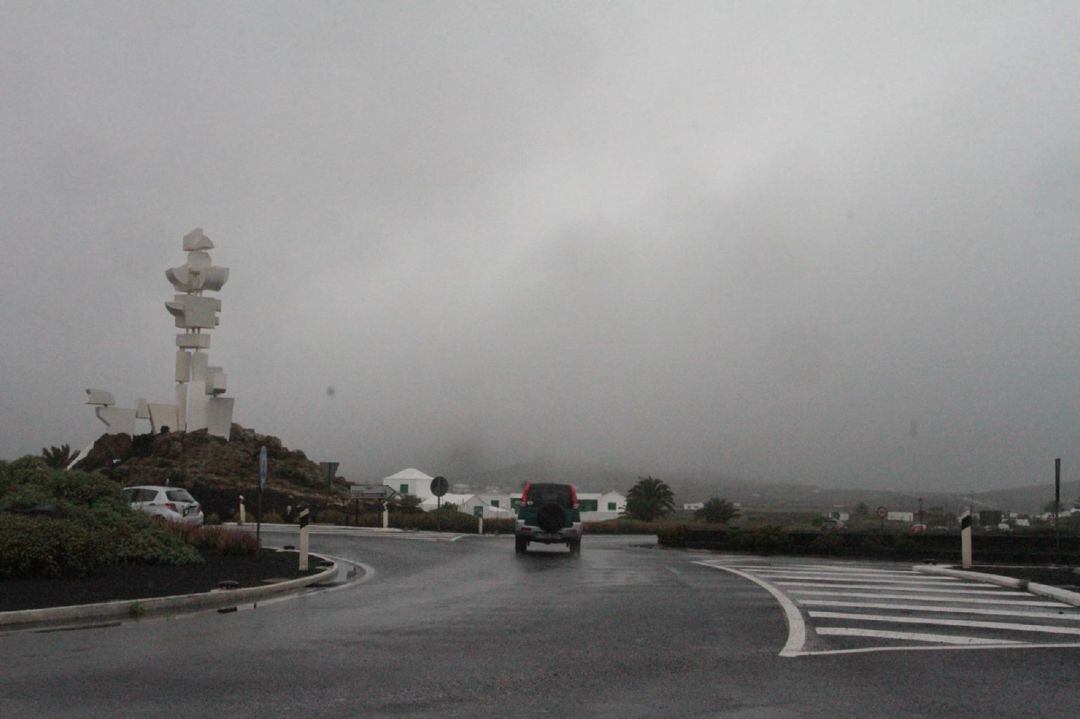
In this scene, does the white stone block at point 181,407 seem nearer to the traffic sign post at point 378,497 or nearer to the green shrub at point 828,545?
the traffic sign post at point 378,497

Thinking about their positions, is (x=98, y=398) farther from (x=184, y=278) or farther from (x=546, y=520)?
(x=546, y=520)

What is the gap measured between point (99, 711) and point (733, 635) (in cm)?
601

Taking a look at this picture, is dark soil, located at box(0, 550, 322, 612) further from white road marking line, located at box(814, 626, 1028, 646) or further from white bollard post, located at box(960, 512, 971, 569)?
white bollard post, located at box(960, 512, 971, 569)

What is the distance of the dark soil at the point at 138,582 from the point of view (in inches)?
506

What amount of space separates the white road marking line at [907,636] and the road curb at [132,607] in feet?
25.8

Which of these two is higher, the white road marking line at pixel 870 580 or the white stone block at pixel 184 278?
the white stone block at pixel 184 278

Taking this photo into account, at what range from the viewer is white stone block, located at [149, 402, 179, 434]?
55.6 meters

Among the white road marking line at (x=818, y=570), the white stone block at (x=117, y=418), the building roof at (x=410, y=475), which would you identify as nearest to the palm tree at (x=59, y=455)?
the white stone block at (x=117, y=418)

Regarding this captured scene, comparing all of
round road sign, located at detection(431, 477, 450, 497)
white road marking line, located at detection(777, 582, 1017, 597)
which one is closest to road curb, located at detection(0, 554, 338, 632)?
white road marking line, located at detection(777, 582, 1017, 597)

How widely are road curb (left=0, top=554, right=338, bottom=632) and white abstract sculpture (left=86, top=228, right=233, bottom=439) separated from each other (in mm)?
41715

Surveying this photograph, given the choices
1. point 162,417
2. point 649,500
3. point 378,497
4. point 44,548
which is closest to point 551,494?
point 44,548

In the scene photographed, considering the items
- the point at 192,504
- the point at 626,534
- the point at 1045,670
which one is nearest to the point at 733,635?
the point at 1045,670

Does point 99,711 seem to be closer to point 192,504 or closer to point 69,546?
point 69,546

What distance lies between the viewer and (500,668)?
827 centimetres
